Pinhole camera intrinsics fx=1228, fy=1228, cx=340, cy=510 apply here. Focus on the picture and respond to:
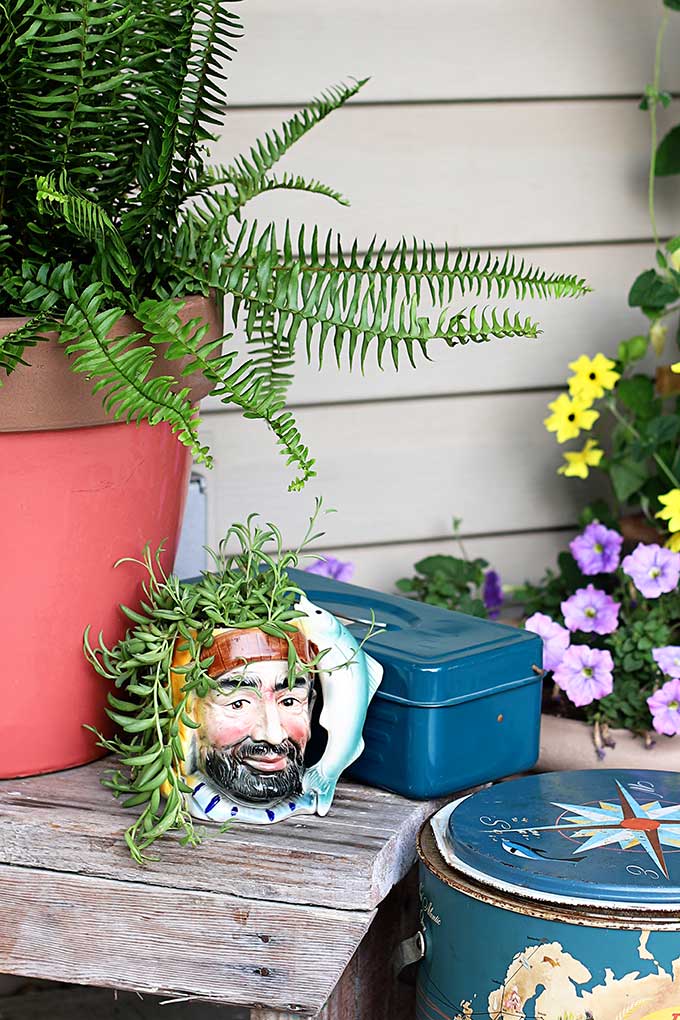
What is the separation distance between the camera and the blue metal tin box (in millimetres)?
1119

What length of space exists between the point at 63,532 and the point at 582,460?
84 cm

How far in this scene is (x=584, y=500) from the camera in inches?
71.0

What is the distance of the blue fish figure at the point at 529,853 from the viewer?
990mm

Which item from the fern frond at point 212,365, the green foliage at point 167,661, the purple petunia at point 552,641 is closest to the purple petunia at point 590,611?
the purple petunia at point 552,641

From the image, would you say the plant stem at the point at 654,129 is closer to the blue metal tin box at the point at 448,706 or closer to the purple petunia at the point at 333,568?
the purple petunia at the point at 333,568

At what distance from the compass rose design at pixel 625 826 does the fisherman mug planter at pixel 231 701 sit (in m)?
0.19

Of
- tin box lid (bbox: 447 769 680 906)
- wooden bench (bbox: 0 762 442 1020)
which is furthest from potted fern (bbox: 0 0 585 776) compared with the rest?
tin box lid (bbox: 447 769 680 906)

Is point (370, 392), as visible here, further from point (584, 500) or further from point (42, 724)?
point (42, 724)

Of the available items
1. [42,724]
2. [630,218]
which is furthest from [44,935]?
[630,218]

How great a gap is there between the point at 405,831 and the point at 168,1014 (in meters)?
0.75

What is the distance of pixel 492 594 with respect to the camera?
172 cm

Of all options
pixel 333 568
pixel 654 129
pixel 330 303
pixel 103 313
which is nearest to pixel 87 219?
pixel 103 313

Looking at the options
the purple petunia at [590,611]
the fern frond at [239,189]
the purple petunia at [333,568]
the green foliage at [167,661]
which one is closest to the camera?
Result: the green foliage at [167,661]

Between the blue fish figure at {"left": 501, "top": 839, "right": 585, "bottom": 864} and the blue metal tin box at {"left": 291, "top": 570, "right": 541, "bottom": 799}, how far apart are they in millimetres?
130
